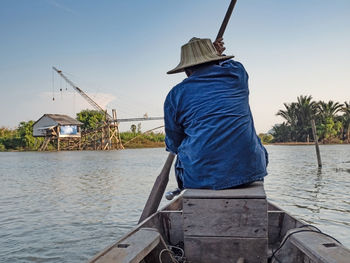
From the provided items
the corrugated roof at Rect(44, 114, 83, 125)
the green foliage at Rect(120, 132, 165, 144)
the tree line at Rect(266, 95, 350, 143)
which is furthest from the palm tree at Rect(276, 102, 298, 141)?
the corrugated roof at Rect(44, 114, 83, 125)

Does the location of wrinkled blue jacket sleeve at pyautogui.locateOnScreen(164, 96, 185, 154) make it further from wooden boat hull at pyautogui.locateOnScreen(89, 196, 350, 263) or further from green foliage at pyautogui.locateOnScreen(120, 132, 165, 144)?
green foliage at pyautogui.locateOnScreen(120, 132, 165, 144)

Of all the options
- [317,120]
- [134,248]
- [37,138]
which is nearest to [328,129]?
[317,120]

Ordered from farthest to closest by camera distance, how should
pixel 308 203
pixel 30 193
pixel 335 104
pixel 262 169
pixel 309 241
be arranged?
pixel 335 104 < pixel 30 193 < pixel 308 203 < pixel 262 169 < pixel 309 241

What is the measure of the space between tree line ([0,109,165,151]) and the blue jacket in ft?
149

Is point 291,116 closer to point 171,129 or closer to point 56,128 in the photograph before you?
point 56,128

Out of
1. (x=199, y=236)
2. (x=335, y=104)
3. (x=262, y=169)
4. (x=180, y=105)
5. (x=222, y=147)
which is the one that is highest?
(x=335, y=104)

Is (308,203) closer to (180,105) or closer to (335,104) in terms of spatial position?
(180,105)

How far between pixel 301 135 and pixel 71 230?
51639 mm

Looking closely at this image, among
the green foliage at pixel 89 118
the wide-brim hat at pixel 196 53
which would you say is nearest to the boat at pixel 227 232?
the wide-brim hat at pixel 196 53

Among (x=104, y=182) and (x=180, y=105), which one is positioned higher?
(x=180, y=105)

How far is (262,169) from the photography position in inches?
91.5

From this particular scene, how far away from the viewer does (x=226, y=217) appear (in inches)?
79.9

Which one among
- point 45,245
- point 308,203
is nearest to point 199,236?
point 45,245

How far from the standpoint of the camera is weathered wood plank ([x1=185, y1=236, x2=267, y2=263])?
2059 millimetres
